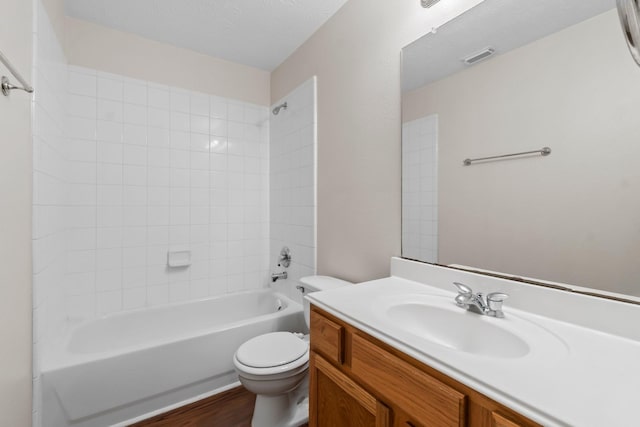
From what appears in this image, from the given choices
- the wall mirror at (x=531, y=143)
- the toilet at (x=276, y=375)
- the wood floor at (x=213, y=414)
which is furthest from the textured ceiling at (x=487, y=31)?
the wood floor at (x=213, y=414)

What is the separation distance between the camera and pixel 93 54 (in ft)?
6.56

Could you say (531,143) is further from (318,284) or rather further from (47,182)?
(47,182)

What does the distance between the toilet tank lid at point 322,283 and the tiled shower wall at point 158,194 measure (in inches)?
40.6

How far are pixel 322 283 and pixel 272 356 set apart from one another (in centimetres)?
49

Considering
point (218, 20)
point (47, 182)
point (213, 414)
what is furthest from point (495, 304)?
point (218, 20)

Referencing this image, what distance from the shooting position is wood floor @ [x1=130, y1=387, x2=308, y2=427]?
1.59 meters

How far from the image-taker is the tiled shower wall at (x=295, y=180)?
210 centimetres

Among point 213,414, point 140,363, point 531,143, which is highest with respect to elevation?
point 531,143

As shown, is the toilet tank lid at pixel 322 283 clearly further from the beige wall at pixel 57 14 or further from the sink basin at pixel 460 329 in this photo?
the beige wall at pixel 57 14

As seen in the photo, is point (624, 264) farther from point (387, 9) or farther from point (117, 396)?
point (117, 396)

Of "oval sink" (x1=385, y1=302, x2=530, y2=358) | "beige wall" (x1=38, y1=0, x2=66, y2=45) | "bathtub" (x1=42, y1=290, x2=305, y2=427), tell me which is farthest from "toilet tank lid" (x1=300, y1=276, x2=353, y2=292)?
"beige wall" (x1=38, y1=0, x2=66, y2=45)

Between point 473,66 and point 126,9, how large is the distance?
6.92ft

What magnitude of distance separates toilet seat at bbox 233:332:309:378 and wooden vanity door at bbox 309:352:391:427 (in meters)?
0.34

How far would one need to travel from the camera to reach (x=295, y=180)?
2.31 m
